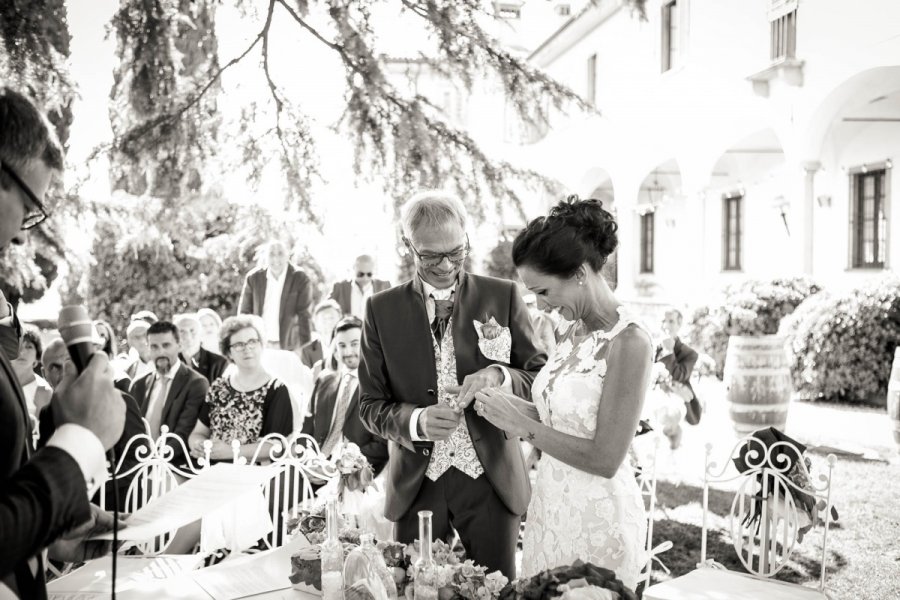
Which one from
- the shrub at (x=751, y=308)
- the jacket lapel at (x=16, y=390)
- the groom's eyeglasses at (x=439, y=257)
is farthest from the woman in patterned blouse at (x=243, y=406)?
the shrub at (x=751, y=308)

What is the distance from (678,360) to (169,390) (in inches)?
189

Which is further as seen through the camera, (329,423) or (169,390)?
(169,390)

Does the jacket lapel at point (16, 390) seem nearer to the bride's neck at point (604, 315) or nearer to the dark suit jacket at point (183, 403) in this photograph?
the bride's neck at point (604, 315)

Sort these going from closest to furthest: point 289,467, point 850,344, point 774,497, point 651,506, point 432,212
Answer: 1. point 432,212
2. point 774,497
3. point 651,506
4. point 289,467
5. point 850,344

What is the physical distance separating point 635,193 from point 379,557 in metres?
19.7

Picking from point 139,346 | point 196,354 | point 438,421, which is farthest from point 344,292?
point 438,421

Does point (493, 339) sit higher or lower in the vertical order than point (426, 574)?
higher

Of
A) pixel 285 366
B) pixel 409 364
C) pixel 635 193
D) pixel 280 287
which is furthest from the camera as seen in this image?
pixel 635 193

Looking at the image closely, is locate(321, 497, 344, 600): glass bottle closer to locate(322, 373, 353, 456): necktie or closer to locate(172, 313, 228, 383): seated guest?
locate(322, 373, 353, 456): necktie

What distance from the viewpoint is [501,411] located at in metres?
2.60

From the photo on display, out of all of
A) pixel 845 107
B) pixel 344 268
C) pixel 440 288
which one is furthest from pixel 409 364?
pixel 845 107

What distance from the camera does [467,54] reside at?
5.47m

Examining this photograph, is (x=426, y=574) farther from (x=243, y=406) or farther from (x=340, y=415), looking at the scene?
(x=243, y=406)

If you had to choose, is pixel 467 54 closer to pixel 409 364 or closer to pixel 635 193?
pixel 409 364
